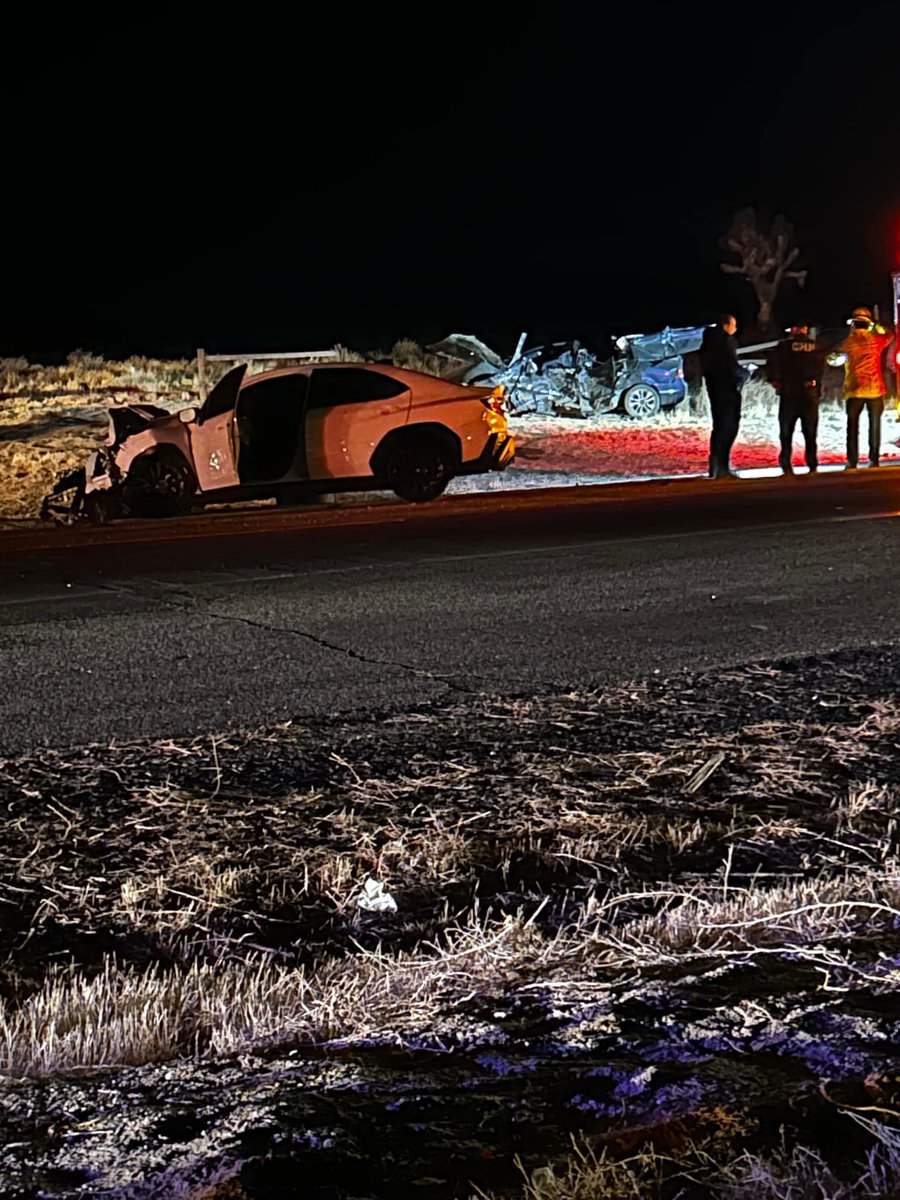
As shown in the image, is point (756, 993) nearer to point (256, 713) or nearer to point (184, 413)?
point (256, 713)

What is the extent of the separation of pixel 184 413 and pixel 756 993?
44.6 ft

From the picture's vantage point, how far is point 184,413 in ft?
53.9

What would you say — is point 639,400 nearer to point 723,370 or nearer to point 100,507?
point 723,370

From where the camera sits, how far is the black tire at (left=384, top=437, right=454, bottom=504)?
16.5 m

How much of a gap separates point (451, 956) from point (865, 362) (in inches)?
640

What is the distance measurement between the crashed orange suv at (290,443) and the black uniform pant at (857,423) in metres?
4.86

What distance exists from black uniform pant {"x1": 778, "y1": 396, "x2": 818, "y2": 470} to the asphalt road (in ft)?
11.5

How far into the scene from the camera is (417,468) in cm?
1659

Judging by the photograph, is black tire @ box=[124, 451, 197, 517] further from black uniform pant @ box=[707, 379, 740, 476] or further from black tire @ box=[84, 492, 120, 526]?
black uniform pant @ box=[707, 379, 740, 476]

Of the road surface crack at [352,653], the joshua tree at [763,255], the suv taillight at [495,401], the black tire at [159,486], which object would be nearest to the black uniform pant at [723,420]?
the suv taillight at [495,401]

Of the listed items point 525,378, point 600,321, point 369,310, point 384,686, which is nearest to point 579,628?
point 384,686

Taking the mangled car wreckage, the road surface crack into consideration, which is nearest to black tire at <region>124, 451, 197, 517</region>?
the road surface crack

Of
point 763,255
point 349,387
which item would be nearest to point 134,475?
point 349,387

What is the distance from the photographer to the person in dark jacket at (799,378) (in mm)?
18656
